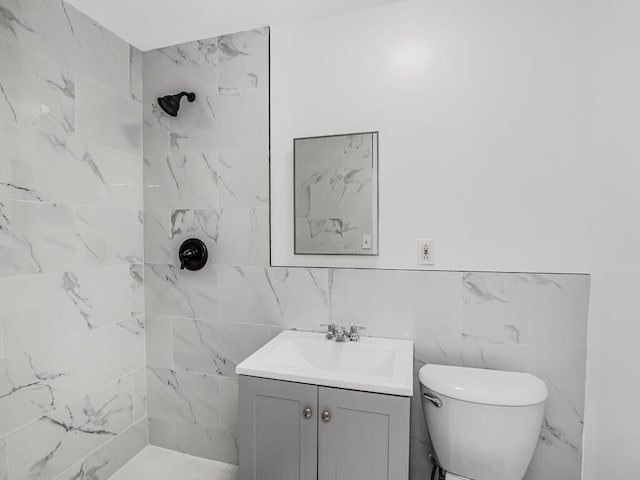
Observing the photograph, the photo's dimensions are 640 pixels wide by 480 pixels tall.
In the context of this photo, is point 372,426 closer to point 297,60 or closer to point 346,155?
point 346,155

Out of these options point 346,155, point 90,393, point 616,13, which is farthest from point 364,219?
point 90,393

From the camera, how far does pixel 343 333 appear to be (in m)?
1.54

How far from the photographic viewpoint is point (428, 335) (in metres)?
1.51

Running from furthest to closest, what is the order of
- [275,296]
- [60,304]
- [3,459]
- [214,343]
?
1. [214,343]
2. [275,296]
3. [60,304]
4. [3,459]

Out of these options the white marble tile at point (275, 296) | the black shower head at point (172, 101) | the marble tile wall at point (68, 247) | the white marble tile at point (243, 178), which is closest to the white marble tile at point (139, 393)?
the marble tile wall at point (68, 247)

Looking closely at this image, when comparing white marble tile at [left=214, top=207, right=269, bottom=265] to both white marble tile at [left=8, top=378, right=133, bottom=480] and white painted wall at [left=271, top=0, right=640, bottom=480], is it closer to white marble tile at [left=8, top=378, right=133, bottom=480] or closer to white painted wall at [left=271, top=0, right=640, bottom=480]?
white painted wall at [left=271, top=0, right=640, bottom=480]

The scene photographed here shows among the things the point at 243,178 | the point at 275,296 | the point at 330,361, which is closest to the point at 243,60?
the point at 243,178

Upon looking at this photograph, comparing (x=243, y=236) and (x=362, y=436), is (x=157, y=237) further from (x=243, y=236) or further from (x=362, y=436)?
(x=362, y=436)

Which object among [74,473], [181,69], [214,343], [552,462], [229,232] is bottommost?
[74,473]

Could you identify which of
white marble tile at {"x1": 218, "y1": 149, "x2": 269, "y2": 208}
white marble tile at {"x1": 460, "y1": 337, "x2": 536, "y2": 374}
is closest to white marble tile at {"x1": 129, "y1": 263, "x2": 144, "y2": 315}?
white marble tile at {"x1": 218, "y1": 149, "x2": 269, "y2": 208}

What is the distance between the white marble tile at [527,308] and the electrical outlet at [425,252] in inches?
6.5

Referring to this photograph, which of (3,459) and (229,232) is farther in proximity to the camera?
(229,232)

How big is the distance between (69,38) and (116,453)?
2.00m

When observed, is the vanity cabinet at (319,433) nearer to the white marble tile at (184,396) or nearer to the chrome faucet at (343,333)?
the chrome faucet at (343,333)
